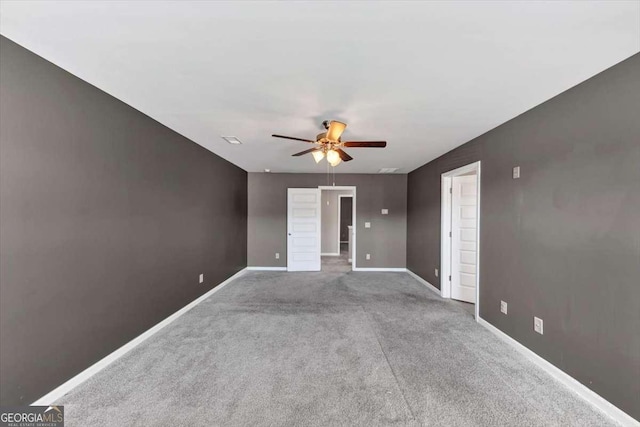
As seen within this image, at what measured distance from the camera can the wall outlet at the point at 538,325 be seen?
7.68 feet

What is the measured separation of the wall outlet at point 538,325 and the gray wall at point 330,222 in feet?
21.4

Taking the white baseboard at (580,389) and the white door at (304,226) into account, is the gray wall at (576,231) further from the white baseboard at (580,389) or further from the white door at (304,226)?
the white door at (304,226)

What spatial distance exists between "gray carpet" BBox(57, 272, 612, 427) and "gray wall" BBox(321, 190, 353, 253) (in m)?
5.25

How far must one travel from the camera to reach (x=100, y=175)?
7.19 ft

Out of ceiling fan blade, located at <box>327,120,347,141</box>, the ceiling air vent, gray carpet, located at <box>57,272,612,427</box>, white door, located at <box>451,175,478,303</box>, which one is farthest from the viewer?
white door, located at <box>451,175,478,303</box>

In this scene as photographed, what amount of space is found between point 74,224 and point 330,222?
7.15 m

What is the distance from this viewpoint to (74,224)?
197 cm

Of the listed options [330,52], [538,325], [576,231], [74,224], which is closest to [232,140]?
[74,224]

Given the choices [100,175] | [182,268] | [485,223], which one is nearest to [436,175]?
[485,223]

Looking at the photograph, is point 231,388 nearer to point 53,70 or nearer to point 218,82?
point 218,82

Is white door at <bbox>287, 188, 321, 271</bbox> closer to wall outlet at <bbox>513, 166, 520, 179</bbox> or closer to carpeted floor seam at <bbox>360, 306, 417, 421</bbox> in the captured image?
carpeted floor seam at <bbox>360, 306, 417, 421</bbox>

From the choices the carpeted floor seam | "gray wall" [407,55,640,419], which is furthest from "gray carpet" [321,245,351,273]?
"gray wall" [407,55,640,419]

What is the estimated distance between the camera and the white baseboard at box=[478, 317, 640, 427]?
1.69 meters

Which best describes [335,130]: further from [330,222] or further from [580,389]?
[330,222]
